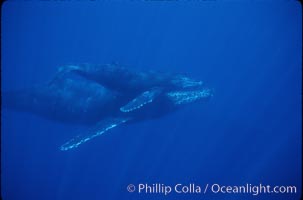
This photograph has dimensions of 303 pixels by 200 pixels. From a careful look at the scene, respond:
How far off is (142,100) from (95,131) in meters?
1.66

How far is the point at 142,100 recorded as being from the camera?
1002 centimetres

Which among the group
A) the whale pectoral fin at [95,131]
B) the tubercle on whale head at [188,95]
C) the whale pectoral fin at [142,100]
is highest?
the tubercle on whale head at [188,95]

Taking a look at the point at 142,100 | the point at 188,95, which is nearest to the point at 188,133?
the point at 188,95

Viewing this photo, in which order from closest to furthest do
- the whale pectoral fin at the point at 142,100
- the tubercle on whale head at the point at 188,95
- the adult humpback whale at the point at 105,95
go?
the whale pectoral fin at the point at 142,100 < the adult humpback whale at the point at 105,95 < the tubercle on whale head at the point at 188,95

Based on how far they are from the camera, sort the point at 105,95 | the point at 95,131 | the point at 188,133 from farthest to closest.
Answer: the point at 188,133 < the point at 105,95 < the point at 95,131

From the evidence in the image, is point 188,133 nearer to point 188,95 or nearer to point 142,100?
point 188,95

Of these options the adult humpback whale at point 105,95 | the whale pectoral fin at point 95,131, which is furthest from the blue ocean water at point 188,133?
the whale pectoral fin at point 95,131

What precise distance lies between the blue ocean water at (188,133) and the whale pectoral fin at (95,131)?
3.12 metres

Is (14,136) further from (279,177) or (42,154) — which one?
(279,177)

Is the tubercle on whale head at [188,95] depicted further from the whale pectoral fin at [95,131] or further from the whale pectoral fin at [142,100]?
the whale pectoral fin at [95,131]

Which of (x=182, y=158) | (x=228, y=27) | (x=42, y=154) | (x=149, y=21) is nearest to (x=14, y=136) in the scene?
(x=42, y=154)

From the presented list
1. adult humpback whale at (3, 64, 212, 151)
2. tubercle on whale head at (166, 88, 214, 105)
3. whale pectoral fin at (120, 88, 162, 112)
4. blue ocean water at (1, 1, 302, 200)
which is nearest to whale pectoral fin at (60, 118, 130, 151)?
adult humpback whale at (3, 64, 212, 151)

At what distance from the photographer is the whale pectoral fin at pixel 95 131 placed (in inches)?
391

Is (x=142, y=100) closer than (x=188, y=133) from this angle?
Yes
